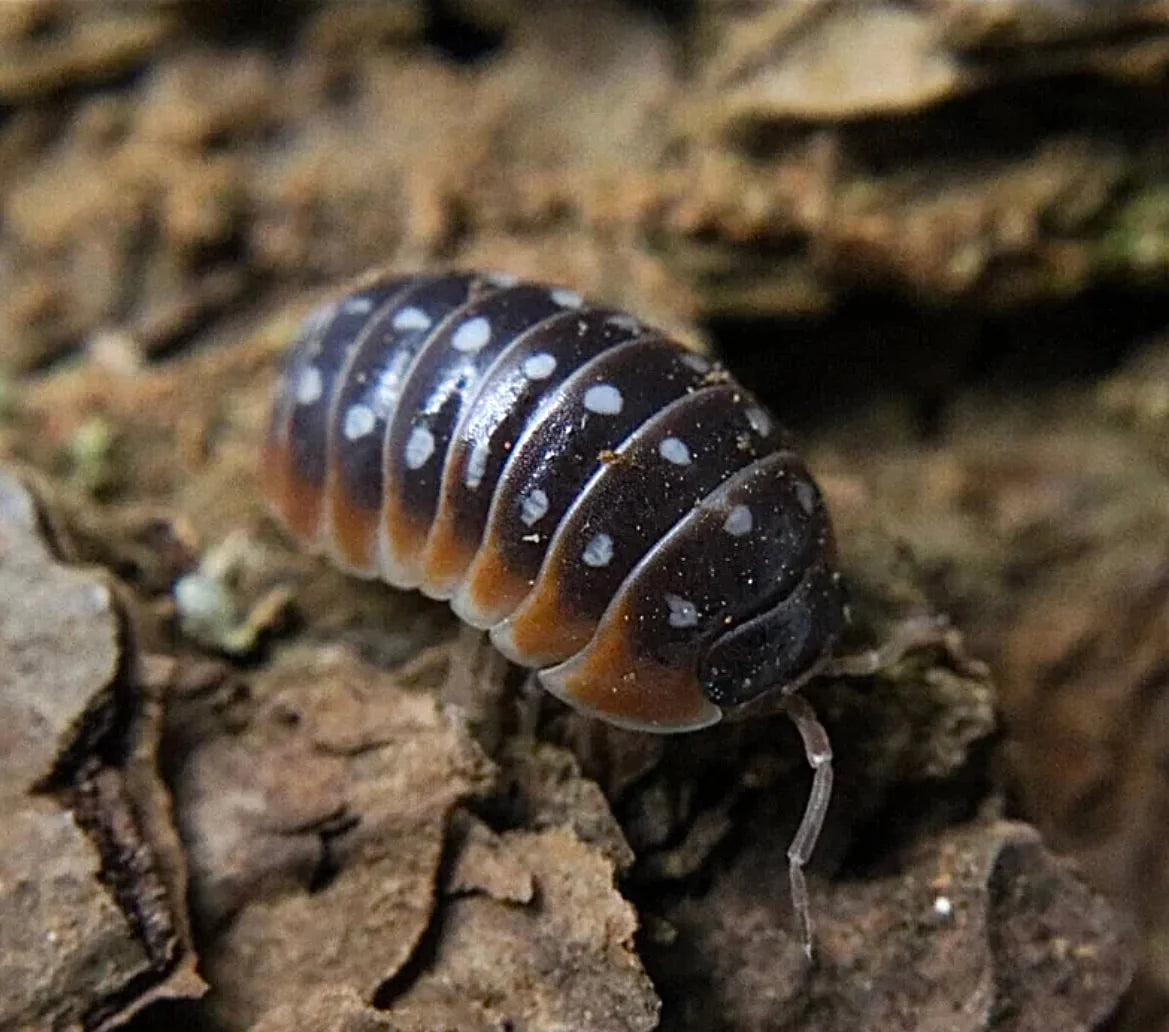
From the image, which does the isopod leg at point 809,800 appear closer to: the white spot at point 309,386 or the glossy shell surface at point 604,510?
the glossy shell surface at point 604,510

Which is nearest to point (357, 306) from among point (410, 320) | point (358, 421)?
point (410, 320)


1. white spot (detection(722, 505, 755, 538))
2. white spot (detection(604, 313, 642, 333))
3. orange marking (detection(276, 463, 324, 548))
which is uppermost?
white spot (detection(604, 313, 642, 333))

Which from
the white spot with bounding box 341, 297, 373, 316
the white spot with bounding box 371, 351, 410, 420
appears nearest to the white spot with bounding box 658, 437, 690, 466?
the white spot with bounding box 371, 351, 410, 420

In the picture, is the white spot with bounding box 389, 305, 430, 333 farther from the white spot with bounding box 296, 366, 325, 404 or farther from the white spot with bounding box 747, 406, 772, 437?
the white spot with bounding box 747, 406, 772, 437

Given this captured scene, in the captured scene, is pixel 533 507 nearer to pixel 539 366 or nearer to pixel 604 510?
pixel 604 510

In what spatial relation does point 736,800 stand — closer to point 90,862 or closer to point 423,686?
point 423,686

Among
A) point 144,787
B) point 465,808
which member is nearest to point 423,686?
point 465,808

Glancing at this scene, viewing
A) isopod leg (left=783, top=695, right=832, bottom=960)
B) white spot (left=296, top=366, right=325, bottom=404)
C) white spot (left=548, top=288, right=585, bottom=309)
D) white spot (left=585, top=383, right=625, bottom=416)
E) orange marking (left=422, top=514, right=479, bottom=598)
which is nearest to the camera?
isopod leg (left=783, top=695, right=832, bottom=960)

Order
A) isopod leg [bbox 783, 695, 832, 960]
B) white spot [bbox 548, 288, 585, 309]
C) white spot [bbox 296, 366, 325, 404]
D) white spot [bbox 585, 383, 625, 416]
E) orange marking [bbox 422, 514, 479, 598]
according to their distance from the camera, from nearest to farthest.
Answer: isopod leg [bbox 783, 695, 832, 960]
white spot [bbox 585, 383, 625, 416]
orange marking [bbox 422, 514, 479, 598]
white spot [bbox 548, 288, 585, 309]
white spot [bbox 296, 366, 325, 404]
